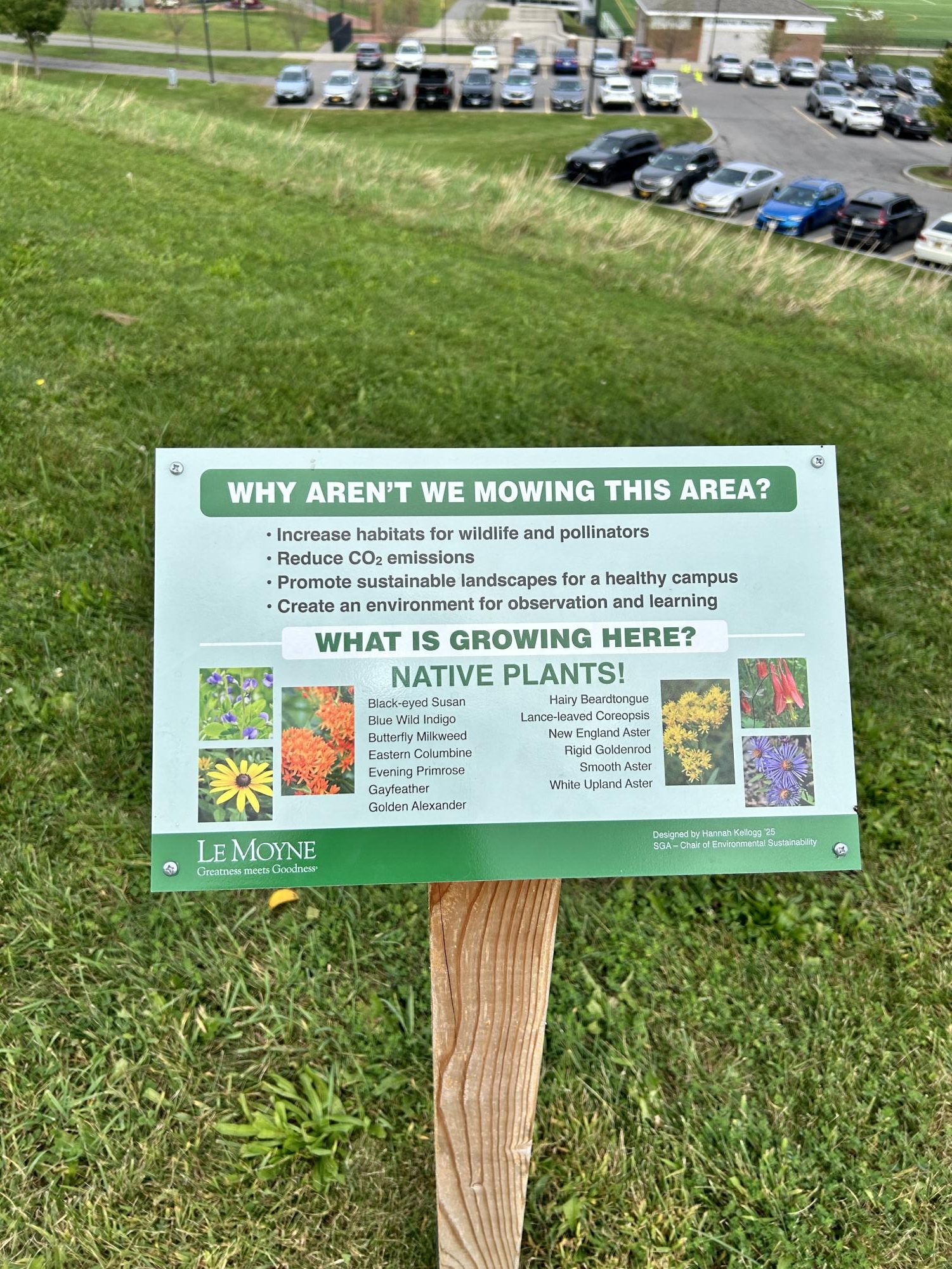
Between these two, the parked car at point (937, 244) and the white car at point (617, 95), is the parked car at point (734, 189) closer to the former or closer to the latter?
the parked car at point (937, 244)

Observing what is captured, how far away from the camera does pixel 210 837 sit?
184 centimetres

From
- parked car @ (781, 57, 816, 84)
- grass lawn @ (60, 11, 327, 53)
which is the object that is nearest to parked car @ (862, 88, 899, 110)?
parked car @ (781, 57, 816, 84)

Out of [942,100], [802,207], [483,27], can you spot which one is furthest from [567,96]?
[802,207]

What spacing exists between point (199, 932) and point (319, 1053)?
599mm

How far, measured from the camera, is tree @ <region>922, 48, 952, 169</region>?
29.1 metres

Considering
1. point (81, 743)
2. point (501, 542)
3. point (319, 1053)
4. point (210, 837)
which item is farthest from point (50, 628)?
point (501, 542)

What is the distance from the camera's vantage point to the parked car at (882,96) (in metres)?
36.7

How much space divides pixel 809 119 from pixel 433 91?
642 inches

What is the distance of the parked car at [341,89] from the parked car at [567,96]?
27.3ft

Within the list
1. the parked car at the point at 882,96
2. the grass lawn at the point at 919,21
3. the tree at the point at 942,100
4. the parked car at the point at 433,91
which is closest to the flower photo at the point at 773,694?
the tree at the point at 942,100

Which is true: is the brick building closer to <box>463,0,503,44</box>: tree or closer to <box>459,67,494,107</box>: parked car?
<box>463,0,503,44</box>: tree

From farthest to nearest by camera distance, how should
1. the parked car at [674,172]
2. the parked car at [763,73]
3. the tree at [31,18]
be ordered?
the parked car at [763,73] → the tree at [31,18] → the parked car at [674,172]

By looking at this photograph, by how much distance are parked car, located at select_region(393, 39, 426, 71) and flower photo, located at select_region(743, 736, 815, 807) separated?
47355 millimetres

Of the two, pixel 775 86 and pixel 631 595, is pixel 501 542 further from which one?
pixel 775 86
